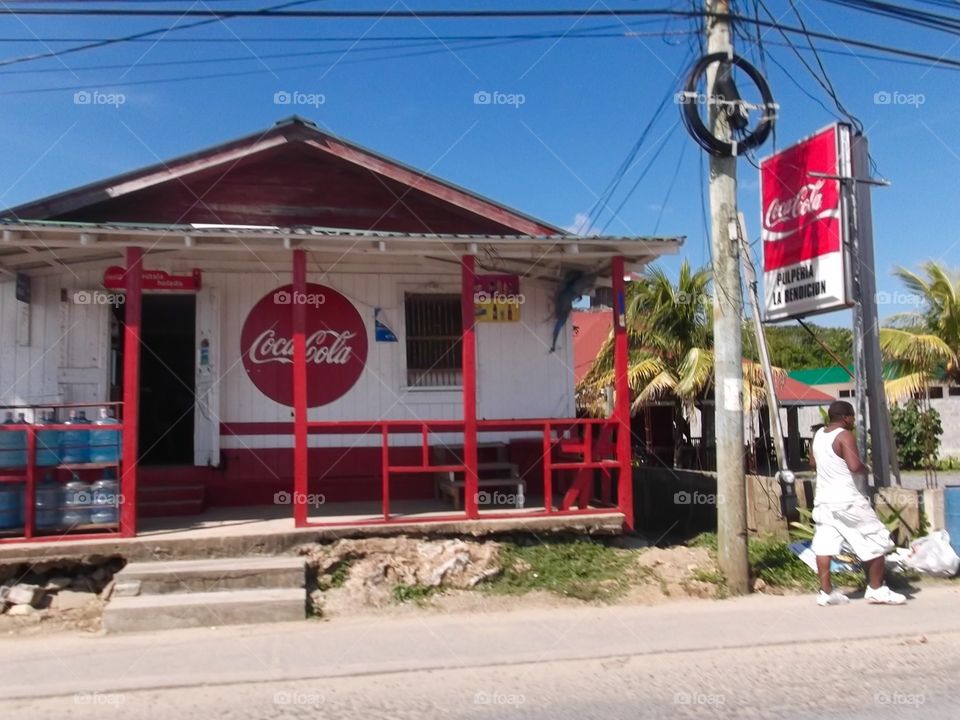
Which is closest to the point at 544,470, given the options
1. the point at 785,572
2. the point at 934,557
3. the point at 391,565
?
the point at 391,565

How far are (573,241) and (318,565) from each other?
13.1ft

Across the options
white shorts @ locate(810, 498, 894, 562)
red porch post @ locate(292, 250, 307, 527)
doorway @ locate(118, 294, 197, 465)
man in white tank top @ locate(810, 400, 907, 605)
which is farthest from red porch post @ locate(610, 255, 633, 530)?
doorway @ locate(118, 294, 197, 465)

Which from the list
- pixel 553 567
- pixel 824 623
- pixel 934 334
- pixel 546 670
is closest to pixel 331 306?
pixel 553 567

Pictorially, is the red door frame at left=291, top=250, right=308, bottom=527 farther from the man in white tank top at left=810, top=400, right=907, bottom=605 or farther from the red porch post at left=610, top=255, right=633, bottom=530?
the man in white tank top at left=810, top=400, right=907, bottom=605

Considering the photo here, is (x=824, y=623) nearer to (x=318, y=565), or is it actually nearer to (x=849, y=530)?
(x=849, y=530)

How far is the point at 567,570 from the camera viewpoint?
820cm

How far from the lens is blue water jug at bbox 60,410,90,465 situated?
25.5 ft

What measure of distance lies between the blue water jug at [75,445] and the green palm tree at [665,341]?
35.9 ft

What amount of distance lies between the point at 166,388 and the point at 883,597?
34.1ft

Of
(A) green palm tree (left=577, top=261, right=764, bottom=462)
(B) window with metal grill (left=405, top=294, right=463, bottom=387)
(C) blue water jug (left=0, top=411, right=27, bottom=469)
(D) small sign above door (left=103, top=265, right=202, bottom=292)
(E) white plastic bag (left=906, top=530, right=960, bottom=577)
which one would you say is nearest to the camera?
(C) blue water jug (left=0, top=411, right=27, bottom=469)

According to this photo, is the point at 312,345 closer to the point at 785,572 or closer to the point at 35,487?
the point at 35,487

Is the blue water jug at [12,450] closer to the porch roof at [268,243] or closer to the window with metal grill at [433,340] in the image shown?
Result: the porch roof at [268,243]

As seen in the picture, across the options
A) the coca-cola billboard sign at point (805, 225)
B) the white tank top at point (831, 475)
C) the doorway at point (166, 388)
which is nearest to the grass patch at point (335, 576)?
the white tank top at point (831, 475)

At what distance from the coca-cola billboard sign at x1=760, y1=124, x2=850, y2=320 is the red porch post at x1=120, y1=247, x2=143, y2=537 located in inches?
288
